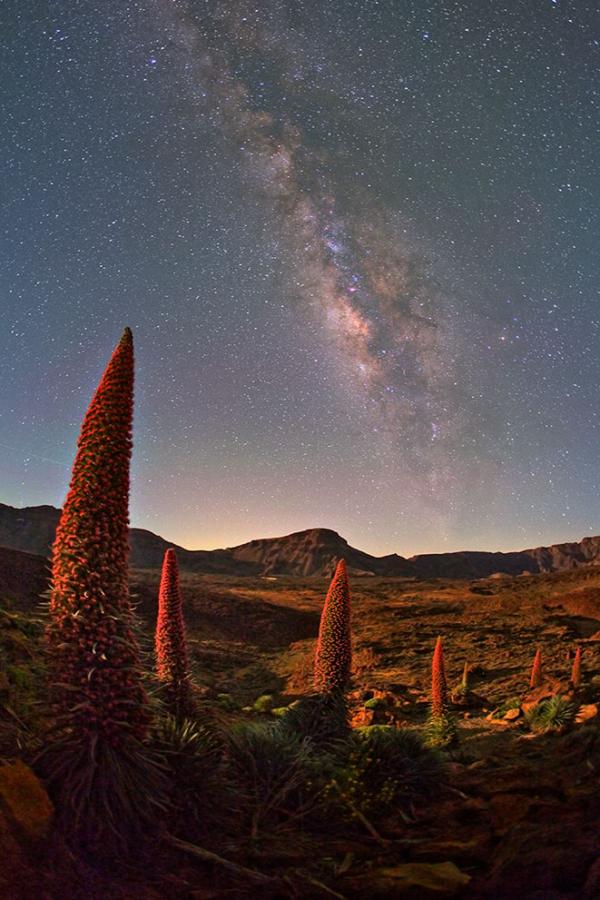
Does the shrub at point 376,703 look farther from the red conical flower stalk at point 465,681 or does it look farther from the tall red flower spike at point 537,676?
the tall red flower spike at point 537,676

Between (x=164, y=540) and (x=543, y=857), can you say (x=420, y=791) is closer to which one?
(x=543, y=857)

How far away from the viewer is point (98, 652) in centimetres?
354

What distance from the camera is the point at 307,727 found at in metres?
6.28

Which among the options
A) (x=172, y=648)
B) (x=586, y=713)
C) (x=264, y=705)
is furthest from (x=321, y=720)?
(x=264, y=705)

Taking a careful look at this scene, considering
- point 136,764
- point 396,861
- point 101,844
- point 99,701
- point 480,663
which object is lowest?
point 480,663

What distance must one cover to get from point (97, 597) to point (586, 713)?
11588 millimetres

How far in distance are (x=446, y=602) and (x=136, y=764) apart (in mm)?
42162

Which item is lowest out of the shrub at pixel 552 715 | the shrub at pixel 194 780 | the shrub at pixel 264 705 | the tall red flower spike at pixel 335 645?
the shrub at pixel 264 705

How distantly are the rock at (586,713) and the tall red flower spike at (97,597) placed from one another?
10.2 metres

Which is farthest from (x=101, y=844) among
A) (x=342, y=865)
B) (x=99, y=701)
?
(x=342, y=865)

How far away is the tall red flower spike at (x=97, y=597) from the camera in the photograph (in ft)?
11.5

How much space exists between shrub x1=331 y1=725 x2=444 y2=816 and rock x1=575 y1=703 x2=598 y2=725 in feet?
21.3

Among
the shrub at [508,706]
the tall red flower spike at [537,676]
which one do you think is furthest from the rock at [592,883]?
the tall red flower spike at [537,676]

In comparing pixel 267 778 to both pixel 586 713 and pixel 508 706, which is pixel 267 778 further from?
pixel 508 706
